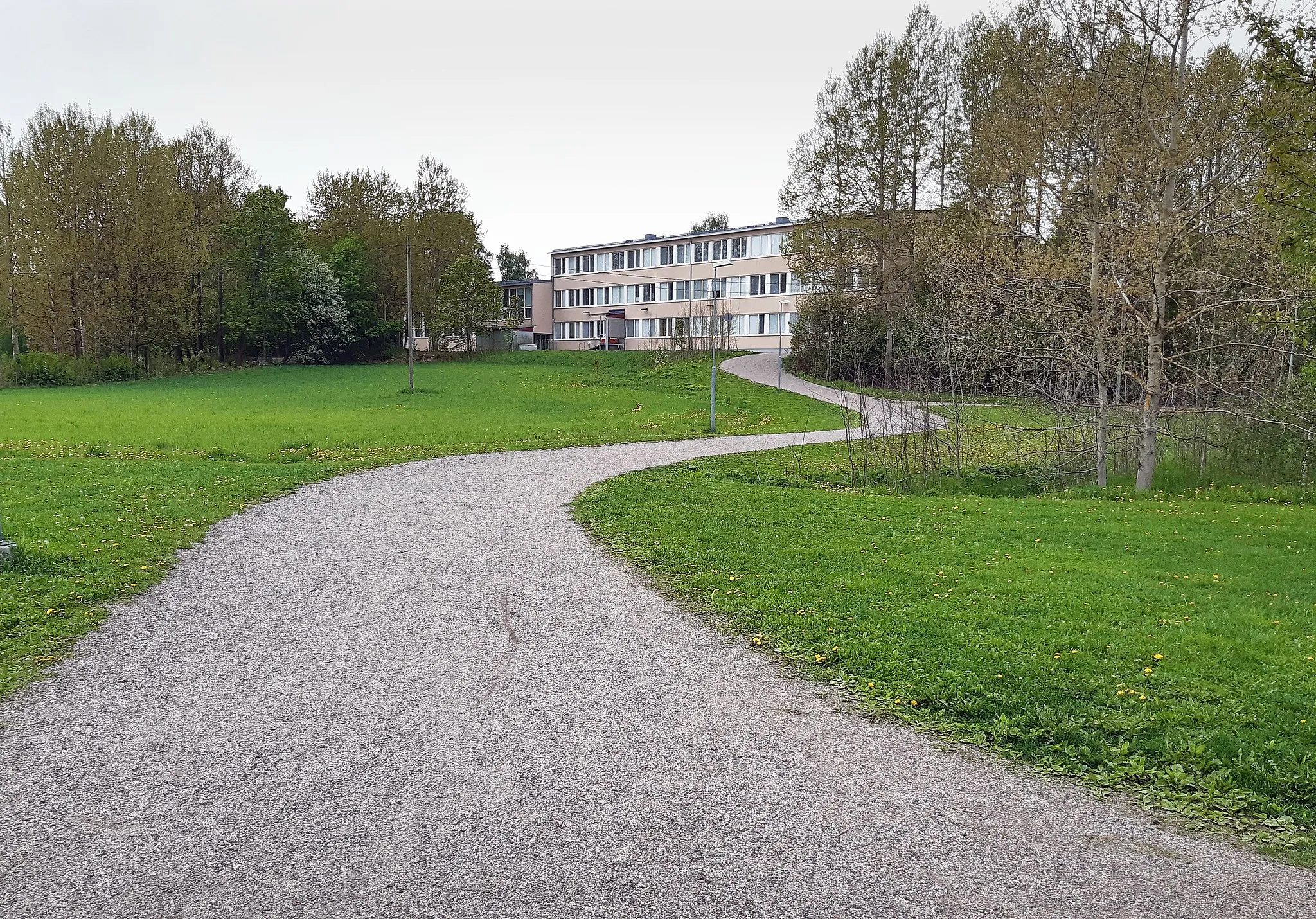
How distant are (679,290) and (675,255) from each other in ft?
8.96

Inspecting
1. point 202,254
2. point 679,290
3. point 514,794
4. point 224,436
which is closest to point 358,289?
point 202,254

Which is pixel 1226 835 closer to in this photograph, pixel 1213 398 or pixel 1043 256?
pixel 1043 256

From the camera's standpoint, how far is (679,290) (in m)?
72.4

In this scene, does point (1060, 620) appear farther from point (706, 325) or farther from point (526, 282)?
point (526, 282)

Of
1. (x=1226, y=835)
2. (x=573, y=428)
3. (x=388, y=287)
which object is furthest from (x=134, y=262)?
(x=1226, y=835)

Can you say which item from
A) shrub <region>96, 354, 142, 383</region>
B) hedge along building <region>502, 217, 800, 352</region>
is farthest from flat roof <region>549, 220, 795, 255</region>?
shrub <region>96, 354, 142, 383</region>

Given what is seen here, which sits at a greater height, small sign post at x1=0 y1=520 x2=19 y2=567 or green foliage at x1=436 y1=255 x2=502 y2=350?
green foliage at x1=436 y1=255 x2=502 y2=350

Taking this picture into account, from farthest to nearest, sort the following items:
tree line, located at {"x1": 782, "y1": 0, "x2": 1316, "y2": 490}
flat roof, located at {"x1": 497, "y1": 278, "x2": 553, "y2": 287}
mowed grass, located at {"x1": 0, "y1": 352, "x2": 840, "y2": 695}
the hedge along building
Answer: flat roof, located at {"x1": 497, "y1": 278, "x2": 553, "y2": 287}
the hedge along building
tree line, located at {"x1": 782, "y1": 0, "x2": 1316, "y2": 490}
mowed grass, located at {"x1": 0, "y1": 352, "x2": 840, "y2": 695}

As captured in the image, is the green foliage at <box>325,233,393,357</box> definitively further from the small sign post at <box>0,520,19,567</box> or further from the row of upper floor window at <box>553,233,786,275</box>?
the small sign post at <box>0,520,19,567</box>

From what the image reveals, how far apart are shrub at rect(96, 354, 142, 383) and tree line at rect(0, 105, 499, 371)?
0.45 meters

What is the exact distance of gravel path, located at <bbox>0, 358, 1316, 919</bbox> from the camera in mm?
3777

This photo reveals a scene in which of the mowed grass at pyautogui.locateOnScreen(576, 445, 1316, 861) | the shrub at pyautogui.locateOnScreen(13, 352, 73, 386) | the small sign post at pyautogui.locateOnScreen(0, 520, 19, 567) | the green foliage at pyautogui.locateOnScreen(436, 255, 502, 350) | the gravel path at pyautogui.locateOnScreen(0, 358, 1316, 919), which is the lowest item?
the gravel path at pyautogui.locateOnScreen(0, 358, 1316, 919)

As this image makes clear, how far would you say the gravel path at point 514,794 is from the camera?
378 centimetres

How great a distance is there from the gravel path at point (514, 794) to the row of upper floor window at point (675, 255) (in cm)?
5544
